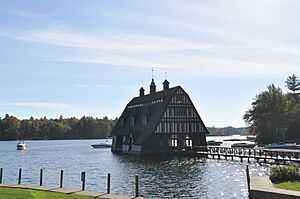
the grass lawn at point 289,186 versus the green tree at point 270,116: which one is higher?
the green tree at point 270,116

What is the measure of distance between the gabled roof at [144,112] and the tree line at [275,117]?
73.8 ft

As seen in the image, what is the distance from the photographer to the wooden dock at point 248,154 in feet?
161

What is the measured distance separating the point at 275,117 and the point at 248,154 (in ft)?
95.3

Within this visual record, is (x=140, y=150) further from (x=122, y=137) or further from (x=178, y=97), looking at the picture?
(x=122, y=137)

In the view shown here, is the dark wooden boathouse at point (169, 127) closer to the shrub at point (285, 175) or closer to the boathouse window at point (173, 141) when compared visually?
the boathouse window at point (173, 141)

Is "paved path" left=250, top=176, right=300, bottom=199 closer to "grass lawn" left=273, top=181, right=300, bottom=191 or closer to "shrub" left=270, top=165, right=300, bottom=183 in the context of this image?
"grass lawn" left=273, top=181, right=300, bottom=191

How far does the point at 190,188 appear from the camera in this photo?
31.7 meters

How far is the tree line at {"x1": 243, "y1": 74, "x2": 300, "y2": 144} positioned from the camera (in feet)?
277

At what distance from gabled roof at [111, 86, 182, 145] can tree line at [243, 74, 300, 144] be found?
22.5 meters

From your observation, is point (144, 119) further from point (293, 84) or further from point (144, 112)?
point (293, 84)

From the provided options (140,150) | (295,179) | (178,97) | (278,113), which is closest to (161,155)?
(140,150)

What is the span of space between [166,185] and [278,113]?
187 ft

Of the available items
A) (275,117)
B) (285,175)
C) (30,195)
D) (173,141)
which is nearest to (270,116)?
(275,117)

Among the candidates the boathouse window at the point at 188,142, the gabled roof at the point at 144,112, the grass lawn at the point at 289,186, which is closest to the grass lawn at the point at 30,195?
the grass lawn at the point at 289,186
